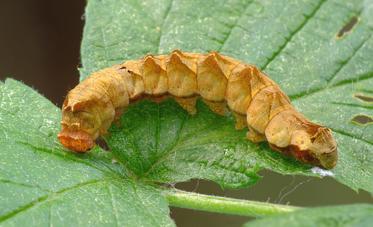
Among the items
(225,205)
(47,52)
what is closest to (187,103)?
(225,205)

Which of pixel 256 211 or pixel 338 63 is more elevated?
pixel 338 63

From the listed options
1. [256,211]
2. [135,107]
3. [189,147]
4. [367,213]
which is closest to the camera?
[367,213]

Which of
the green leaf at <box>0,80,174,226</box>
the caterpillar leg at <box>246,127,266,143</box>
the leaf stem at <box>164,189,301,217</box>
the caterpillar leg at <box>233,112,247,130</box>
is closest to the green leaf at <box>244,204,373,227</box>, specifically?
the leaf stem at <box>164,189,301,217</box>

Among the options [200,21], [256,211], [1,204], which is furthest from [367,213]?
[200,21]

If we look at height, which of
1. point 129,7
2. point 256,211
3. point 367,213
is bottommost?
point 256,211

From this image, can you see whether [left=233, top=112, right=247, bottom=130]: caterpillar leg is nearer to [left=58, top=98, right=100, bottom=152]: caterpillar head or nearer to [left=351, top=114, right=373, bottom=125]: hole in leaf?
[left=351, top=114, right=373, bottom=125]: hole in leaf

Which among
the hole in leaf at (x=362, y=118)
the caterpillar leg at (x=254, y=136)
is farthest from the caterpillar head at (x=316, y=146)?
the hole in leaf at (x=362, y=118)

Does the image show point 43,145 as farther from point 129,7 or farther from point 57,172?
point 129,7

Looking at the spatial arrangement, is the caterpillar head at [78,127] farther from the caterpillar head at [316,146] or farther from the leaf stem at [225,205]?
the caterpillar head at [316,146]
